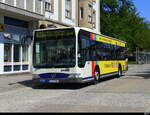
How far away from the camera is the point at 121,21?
Result: 52906 mm

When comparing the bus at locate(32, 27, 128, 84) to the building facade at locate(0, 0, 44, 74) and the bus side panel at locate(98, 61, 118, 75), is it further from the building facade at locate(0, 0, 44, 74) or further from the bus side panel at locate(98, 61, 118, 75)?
the building facade at locate(0, 0, 44, 74)

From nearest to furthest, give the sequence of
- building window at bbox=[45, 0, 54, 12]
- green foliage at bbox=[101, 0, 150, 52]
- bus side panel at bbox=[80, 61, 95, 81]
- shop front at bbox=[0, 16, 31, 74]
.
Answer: bus side panel at bbox=[80, 61, 95, 81] → shop front at bbox=[0, 16, 31, 74] → building window at bbox=[45, 0, 54, 12] → green foliage at bbox=[101, 0, 150, 52]

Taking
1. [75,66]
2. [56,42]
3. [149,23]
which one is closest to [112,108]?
[75,66]

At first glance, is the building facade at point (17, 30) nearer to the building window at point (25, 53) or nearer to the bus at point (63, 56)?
the building window at point (25, 53)

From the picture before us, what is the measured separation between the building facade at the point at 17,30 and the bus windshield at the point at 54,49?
540 centimetres

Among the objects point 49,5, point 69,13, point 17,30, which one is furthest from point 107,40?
point 69,13

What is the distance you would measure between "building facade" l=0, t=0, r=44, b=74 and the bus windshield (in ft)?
17.7

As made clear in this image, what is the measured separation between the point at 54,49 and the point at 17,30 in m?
9.30

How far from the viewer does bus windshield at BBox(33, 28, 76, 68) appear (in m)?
13.9

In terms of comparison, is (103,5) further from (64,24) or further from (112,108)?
(112,108)

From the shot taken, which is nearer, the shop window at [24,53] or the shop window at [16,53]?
the shop window at [16,53]

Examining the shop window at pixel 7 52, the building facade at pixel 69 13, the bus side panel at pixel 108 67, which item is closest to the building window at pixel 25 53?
the shop window at pixel 7 52

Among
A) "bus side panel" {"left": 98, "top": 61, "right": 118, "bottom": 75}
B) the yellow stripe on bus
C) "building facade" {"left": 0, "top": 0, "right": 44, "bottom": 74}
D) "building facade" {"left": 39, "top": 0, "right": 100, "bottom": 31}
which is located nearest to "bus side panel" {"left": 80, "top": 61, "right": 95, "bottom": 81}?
"bus side panel" {"left": 98, "top": 61, "right": 118, "bottom": 75}

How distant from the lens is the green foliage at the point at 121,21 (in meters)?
52.5
